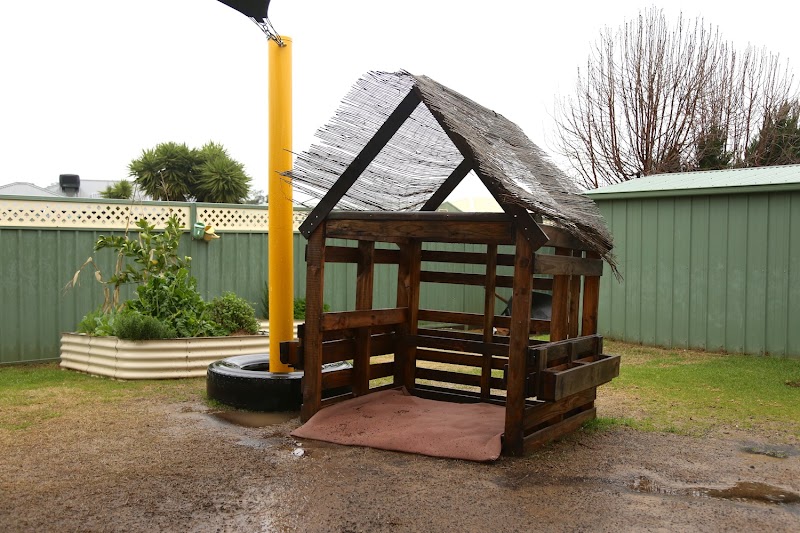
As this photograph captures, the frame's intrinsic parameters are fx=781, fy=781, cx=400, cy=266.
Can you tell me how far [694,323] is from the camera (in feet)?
37.9

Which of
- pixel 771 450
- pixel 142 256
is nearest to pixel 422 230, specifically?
pixel 771 450

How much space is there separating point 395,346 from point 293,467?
2310 mm

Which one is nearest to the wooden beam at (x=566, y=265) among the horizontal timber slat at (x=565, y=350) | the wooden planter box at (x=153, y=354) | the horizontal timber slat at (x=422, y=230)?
the horizontal timber slat at (x=422, y=230)

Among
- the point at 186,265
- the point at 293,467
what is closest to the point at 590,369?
the point at 293,467

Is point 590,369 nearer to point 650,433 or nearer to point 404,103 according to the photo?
point 650,433

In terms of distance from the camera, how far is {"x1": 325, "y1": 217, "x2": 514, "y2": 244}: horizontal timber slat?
5.59 m

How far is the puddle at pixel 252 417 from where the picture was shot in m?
6.37

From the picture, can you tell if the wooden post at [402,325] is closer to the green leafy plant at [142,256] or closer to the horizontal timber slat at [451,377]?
the horizontal timber slat at [451,377]

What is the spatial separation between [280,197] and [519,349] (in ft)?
9.12

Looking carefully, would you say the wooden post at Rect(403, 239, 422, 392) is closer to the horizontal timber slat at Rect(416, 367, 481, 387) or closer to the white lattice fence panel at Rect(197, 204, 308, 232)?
the horizontal timber slat at Rect(416, 367, 481, 387)

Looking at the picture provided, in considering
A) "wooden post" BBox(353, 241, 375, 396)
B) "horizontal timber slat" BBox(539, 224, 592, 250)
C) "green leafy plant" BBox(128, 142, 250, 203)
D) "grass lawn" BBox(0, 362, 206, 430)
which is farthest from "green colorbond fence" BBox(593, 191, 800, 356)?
"green leafy plant" BBox(128, 142, 250, 203)

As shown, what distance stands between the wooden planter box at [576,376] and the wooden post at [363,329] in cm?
169

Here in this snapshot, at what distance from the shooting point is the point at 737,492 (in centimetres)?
475

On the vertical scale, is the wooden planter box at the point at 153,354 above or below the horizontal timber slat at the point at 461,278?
below
